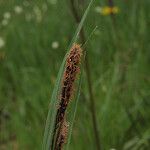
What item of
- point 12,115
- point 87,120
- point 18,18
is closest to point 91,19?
point 18,18

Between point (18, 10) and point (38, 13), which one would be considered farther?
point (18, 10)

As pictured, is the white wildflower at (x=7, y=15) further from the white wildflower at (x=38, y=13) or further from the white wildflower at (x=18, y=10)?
the white wildflower at (x=38, y=13)

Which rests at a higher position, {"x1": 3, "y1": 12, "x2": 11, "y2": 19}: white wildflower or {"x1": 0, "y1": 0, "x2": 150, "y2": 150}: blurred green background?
{"x1": 3, "y1": 12, "x2": 11, "y2": 19}: white wildflower

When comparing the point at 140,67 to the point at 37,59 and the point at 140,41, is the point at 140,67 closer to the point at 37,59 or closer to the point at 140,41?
the point at 140,41

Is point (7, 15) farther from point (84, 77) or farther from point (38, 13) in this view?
point (84, 77)

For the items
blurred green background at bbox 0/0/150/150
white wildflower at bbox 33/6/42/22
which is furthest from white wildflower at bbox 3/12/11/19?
white wildflower at bbox 33/6/42/22

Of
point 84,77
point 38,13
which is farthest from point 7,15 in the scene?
point 84,77

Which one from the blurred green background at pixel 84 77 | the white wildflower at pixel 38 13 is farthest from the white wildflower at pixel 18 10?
the white wildflower at pixel 38 13

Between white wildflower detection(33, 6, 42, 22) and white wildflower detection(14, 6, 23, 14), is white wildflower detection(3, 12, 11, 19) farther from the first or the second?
white wildflower detection(33, 6, 42, 22)

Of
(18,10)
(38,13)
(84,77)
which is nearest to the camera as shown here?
(84,77)
